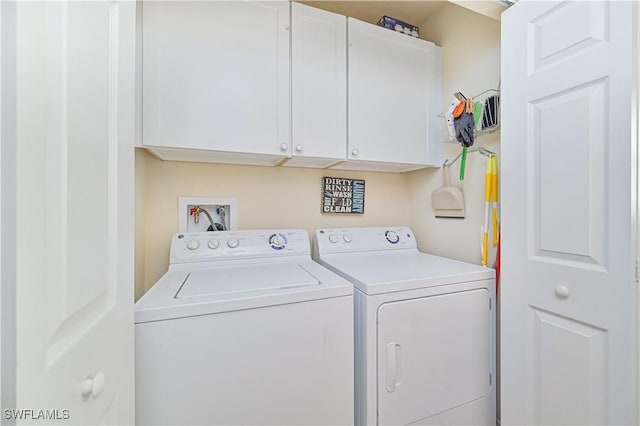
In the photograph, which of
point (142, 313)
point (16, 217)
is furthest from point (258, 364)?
point (16, 217)

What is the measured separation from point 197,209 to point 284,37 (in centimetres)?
113

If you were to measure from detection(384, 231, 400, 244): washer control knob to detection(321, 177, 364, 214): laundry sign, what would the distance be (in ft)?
0.85

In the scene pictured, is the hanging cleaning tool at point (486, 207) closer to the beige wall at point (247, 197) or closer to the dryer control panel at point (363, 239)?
the dryer control panel at point (363, 239)

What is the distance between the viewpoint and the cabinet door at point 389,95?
1.61 m

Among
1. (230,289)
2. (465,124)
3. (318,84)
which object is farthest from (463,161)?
(230,289)

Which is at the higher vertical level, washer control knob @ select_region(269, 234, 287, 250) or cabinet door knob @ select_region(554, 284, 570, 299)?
washer control knob @ select_region(269, 234, 287, 250)

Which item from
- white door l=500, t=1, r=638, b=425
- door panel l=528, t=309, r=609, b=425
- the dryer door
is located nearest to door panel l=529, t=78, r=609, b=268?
white door l=500, t=1, r=638, b=425

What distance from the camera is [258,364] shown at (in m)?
0.97

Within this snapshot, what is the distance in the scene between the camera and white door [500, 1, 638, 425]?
82 cm

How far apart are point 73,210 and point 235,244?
3.55 feet

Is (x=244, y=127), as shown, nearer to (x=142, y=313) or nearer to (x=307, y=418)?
(x=142, y=313)

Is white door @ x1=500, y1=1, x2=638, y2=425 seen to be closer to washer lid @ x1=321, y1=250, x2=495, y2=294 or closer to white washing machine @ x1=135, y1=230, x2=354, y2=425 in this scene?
washer lid @ x1=321, y1=250, x2=495, y2=294

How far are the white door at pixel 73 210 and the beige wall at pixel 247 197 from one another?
32.5 inches

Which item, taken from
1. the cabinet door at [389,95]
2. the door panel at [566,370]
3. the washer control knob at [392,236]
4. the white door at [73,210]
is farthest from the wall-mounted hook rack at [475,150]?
the white door at [73,210]
